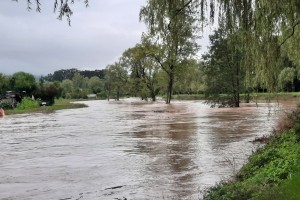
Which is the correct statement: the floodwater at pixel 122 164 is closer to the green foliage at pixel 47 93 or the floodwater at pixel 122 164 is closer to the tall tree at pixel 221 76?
the tall tree at pixel 221 76

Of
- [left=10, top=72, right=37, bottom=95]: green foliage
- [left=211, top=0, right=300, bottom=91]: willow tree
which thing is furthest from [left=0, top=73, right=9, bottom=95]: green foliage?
[left=211, top=0, right=300, bottom=91]: willow tree

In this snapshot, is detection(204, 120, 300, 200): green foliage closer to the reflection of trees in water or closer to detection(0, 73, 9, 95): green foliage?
the reflection of trees in water

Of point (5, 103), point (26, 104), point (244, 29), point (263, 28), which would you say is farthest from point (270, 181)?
point (5, 103)

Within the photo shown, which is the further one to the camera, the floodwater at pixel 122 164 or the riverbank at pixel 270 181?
the floodwater at pixel 122 164

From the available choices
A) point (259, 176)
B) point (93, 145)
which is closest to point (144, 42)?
point (93, 145)

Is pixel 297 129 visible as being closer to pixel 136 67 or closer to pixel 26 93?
pixel 26 93

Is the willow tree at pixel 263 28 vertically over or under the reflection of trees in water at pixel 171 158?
over

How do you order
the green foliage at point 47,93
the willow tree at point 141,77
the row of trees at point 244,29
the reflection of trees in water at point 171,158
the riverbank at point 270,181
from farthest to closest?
1. the willow tree at point 141,77
2. the green foliage at point 47,93
3. the reflection of trees in water at point 171,158
4. the row of trees at point 244,29
5. the riverbank at point 270,181

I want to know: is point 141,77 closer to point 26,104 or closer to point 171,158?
point 26,104

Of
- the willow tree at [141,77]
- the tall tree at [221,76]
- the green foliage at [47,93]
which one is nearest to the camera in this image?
the tall tree at [221,76]

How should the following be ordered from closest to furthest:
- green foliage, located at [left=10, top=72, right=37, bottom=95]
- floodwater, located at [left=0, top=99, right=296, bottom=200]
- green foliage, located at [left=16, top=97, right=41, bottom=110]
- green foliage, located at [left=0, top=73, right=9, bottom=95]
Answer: floodwater, located at [left=0, top=99, right=296, bottom=200] < green foliage, located at [left=16, top=97, right=41, bottom=110] < green foliage, located at [left=0, top=73, right=9, bottom=95] < green foliage, located at [left=10, top=72, right=37, bottom=95]

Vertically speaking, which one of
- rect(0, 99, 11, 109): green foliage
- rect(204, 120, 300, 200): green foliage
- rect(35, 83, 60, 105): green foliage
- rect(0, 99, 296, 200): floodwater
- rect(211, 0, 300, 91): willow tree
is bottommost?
rect(0, 99, 296, 200): floodwater

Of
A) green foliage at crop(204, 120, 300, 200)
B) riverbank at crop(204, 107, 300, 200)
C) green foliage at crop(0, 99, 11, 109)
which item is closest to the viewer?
riverbank at crop(204, 107, 300, 200)

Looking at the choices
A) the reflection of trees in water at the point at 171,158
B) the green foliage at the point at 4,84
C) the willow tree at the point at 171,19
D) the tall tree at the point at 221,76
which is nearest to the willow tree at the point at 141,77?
the green foliage at the point at 4,84
